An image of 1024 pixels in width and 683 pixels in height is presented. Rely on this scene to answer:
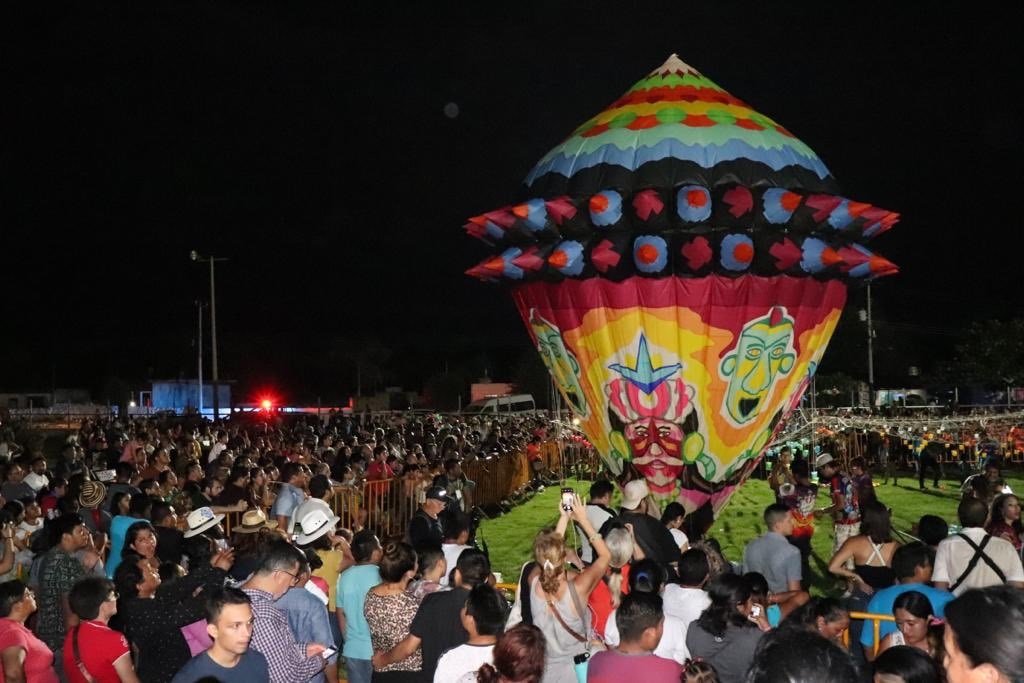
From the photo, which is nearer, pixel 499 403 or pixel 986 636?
pixel 986 636

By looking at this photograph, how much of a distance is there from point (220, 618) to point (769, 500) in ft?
56.9

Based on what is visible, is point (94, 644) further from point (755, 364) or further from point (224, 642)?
point (755, 364)

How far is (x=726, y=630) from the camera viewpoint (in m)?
5.20

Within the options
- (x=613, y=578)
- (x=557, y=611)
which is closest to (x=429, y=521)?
(x=613, y=578)

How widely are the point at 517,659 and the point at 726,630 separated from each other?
1649 mm

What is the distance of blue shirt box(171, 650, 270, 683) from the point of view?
4316 mm

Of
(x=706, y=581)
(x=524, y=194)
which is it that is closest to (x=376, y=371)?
(x=524, y=194)

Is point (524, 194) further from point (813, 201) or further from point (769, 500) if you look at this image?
point (769, 500)

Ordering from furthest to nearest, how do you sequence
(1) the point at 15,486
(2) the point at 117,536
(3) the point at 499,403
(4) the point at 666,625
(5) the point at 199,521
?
(3) the point at 499,403, (1) the point at 15,486, (2) the point at 117,536, (5) the point at 199,521, (4) the point at 666,625

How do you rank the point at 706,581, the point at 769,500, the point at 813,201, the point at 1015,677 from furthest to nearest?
the point at 769,500 < the point at 813,201 < the point at 706,581 < the point at 1015,677

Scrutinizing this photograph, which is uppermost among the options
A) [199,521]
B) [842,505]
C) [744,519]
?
[199,521]

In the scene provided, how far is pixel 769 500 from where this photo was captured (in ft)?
66.4

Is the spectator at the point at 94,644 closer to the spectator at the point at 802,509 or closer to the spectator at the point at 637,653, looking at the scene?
the spectator at the point at 637,653

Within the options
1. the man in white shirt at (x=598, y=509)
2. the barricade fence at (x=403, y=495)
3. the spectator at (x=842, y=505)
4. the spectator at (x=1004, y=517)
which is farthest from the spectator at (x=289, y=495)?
the spectator at (x=1004, y=517)
